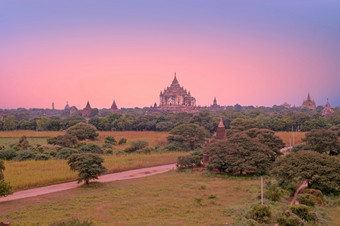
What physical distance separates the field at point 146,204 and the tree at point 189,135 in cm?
2254

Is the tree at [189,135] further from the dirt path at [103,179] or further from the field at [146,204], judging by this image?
the field at [146,204]

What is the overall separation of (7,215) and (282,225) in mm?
14518

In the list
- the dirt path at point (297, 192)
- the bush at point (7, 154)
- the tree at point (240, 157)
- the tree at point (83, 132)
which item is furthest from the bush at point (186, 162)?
the tree at point (83, 132)

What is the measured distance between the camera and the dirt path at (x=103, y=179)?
2270 cm

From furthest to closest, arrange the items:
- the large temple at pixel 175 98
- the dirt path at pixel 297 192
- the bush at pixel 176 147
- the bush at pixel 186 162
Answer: the large temple at pixel 175 98
the bush at pixel 176 147
the bush at pixel 186 162
the dirt path at pixel 297 192

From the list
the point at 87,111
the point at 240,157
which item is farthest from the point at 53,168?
the point at 87,111

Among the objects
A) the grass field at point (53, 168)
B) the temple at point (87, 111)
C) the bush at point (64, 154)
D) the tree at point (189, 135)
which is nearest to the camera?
the grass field at point (53, 168)

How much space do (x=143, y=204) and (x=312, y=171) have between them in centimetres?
1207

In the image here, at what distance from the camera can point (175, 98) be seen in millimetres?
113438

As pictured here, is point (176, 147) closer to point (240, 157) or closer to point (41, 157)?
point (240, 157)

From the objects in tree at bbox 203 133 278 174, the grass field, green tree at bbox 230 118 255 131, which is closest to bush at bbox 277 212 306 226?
Answer: tree at bbox 203 133 278 174

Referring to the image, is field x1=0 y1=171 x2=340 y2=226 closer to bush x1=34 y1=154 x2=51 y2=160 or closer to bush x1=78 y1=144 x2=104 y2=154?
bush x1=34 y1=154 x2=51 y2=160

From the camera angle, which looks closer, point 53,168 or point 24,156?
point 53,168

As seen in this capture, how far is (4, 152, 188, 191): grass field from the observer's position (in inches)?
1017
